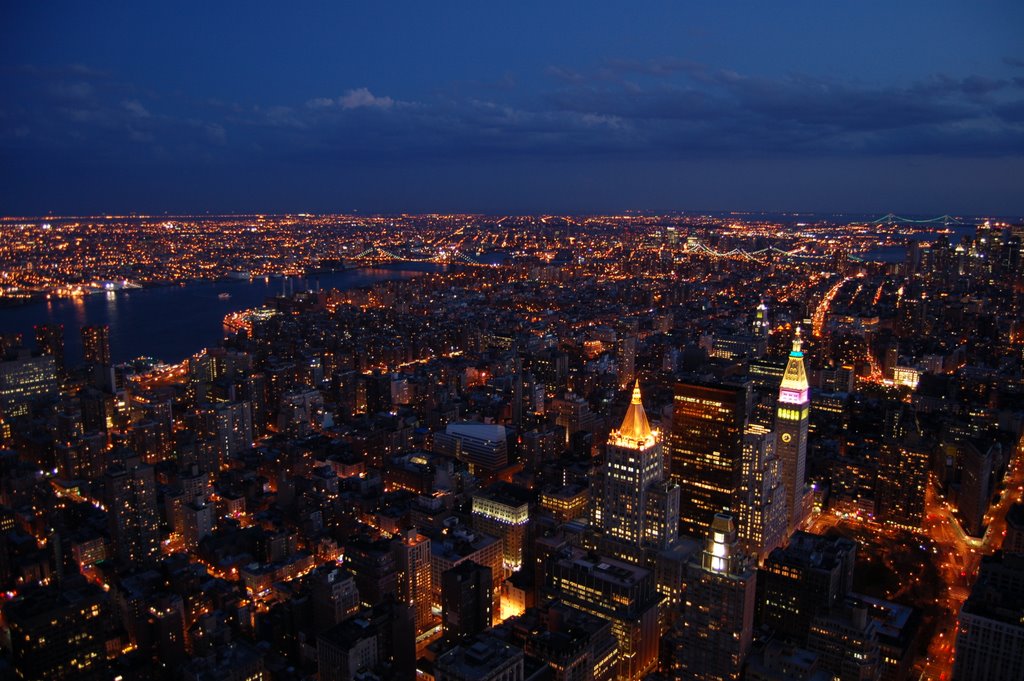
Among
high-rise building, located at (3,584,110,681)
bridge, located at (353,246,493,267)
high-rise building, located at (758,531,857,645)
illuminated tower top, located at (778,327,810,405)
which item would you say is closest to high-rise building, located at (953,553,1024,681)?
high-rise building, located at (758,531,857,645)

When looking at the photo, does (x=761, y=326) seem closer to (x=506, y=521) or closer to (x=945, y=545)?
(x=945, y=545)

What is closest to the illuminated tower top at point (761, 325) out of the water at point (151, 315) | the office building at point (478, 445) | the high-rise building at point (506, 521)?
the office building at point (478, 445)

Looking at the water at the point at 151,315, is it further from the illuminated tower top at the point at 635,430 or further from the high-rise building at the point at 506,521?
the illuminated tower top at the point at 635,430

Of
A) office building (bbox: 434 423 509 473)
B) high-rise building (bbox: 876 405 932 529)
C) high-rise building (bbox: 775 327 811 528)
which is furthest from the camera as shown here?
office building (bbox: 434 423 509 473)

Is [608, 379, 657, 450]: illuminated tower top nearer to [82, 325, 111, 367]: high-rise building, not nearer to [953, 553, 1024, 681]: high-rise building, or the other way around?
[953, 553, 1024, 681]: high-rise building

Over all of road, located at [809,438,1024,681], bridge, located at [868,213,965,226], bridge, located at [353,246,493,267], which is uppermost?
bridge, located at [868,213,965,226]
